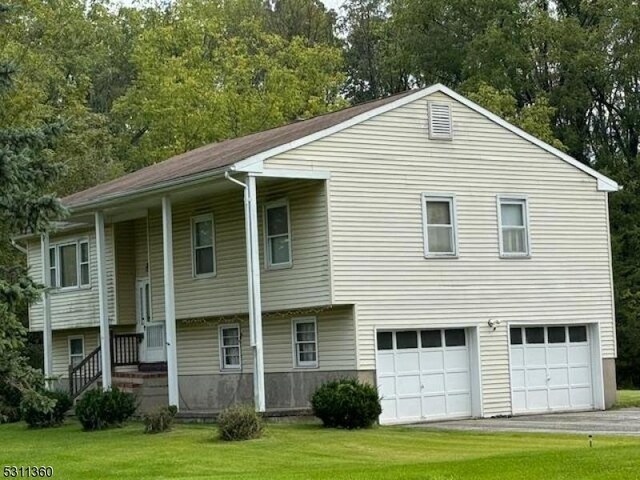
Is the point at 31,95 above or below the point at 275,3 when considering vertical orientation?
below

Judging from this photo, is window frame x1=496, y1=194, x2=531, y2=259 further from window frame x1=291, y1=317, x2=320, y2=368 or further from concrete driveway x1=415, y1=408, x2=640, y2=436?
window frame x1=291, y1=317, x2=320, y2=368

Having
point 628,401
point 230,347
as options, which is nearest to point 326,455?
point 230,347

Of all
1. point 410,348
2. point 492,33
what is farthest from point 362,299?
point 492,33

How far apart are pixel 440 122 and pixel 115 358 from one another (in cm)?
1140

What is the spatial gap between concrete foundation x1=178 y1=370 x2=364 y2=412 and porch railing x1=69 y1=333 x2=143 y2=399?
2589mm

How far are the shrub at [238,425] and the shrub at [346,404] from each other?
2.21 metres

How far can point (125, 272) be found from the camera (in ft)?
119

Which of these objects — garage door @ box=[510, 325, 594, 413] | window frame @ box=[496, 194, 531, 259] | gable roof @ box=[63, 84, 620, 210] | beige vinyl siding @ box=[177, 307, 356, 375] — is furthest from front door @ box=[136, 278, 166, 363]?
garage door @ box=[510, 325, 594, 413]

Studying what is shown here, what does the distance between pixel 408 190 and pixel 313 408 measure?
5973 millimetres

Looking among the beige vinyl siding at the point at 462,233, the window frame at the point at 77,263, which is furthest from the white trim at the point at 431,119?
the window frame at the point at 77,263

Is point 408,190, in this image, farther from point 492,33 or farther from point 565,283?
point 492,33

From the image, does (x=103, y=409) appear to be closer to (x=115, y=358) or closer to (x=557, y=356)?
(x=115, y=358)

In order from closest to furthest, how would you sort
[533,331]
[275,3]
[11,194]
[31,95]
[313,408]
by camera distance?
[11,194] < [313,408] < [533,331] < [31,95] < [275,3]

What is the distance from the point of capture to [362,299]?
1125 inches
